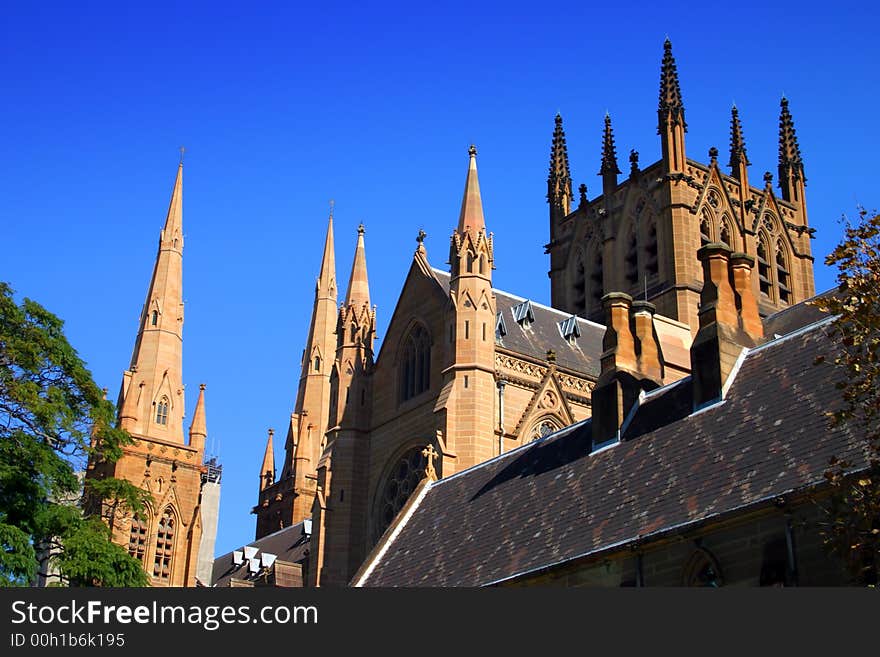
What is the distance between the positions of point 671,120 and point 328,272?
1389 inches

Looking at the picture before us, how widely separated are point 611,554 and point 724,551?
288 centimetres

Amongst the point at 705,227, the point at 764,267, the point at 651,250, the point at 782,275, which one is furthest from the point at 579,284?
the point at 782,275

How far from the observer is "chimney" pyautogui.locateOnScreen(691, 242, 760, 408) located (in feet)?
98.1

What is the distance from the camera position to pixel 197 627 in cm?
1648

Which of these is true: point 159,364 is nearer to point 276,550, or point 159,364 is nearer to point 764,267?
point 276,550

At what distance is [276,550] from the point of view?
77.3 meters

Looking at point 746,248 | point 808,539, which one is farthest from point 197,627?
point 746,248

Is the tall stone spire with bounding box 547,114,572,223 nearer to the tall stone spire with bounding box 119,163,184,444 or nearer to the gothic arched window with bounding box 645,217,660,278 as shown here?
the gothic arched window with bounding box 645,217,660,278

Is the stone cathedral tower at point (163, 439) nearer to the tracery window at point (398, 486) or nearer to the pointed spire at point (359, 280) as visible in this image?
the pointed spire at point (359, 280)

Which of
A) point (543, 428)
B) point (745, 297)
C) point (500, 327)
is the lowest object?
point (745, 297)

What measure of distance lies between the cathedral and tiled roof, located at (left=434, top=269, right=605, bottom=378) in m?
0.16

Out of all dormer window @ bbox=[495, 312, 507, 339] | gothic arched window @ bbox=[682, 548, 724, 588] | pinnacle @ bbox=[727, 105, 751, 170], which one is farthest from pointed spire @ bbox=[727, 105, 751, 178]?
gothic arched window @ bbox=[682, 548, 724, 588]

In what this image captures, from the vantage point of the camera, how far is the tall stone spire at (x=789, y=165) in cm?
7931

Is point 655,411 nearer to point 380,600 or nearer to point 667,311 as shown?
point 380,600
